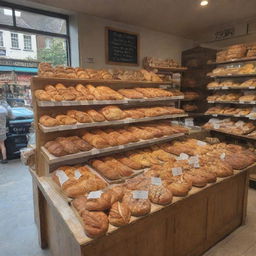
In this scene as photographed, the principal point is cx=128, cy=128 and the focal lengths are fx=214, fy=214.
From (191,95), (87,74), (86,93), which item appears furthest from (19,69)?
(191,95)

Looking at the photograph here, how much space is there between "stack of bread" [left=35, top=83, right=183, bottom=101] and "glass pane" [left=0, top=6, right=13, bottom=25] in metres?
2.33

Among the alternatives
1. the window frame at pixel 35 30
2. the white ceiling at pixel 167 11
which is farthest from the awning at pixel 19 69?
the white ceiling at pixel 167 11

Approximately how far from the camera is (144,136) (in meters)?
2.36

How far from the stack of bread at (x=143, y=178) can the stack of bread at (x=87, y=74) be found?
904mm

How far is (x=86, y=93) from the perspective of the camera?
7.07 feet

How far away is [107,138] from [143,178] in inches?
21.8

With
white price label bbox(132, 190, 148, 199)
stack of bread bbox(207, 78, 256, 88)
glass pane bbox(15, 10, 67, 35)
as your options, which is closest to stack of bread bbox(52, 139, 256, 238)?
white price label bbox(132, 190, 148, 199)

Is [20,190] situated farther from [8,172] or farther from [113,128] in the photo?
[113,128]

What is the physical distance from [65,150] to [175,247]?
1.27m

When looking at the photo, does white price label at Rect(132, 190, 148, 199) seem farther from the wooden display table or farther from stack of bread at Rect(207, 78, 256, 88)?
stack of bread at Rect(207, 78, 256, 88)

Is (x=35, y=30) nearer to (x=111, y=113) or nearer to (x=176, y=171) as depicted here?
(x=111, y=113)

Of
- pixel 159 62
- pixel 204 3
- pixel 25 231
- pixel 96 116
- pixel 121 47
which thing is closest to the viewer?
pixel 96 116

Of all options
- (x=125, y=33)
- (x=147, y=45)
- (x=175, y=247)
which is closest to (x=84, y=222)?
(x=175, y=247)

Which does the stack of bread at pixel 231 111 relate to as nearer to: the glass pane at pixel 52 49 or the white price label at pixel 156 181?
the white price label at pixel 156 181
